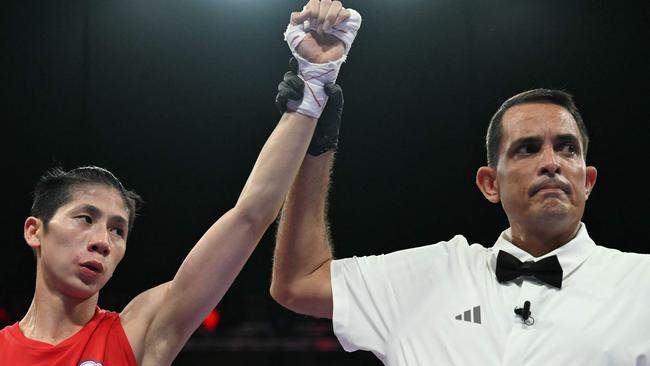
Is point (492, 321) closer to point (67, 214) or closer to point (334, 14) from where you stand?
point (334, 14)

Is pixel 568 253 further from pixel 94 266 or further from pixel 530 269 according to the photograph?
pixel 94 266

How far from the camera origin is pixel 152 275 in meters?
8.31

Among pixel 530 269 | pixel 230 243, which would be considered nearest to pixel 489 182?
pixel 530 269

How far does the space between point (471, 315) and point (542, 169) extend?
48 cm

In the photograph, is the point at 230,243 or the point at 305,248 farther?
the point at 305,248

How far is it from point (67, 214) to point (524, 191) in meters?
1.41

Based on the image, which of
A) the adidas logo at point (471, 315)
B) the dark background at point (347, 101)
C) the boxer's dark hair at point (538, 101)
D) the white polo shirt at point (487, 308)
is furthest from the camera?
the dark background at point (347, 101)

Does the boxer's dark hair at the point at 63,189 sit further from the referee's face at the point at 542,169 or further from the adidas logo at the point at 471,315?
the referee's face at the point at 542,169

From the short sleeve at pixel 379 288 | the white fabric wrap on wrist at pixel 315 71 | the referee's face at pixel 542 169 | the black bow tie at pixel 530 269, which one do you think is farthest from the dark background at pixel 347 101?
the black bow tie at pixel 530 269

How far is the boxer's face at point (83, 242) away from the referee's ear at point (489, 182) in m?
1.17

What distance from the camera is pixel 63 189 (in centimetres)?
251

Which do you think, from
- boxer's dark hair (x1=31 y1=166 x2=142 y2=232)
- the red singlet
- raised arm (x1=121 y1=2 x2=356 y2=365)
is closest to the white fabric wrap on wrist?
raised arm (x1=121 y1=2 x2=356 y2=365)

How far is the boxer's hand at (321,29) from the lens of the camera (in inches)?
92.4

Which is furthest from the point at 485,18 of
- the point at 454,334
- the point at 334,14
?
the point at 454,334
